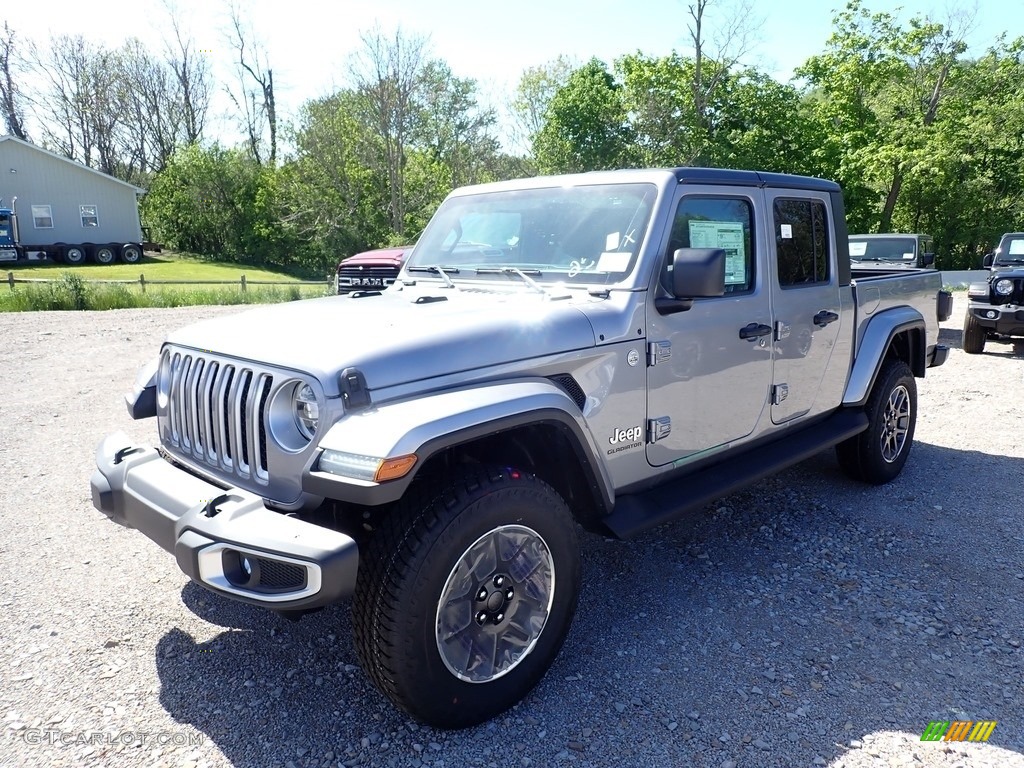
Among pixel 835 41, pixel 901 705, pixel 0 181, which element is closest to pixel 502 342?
pixel 901 705

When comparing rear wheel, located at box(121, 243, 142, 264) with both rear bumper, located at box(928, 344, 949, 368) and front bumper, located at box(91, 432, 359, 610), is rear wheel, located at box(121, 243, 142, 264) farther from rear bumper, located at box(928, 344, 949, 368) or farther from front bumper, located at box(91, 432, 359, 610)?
front bumper, located at box(91, 432, 359, 610)

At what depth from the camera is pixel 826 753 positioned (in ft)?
8.41

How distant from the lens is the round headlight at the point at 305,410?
8.21 ft

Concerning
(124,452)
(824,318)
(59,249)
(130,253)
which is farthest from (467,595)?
(130,253)

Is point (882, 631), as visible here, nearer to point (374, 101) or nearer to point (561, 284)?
point (561, 284)

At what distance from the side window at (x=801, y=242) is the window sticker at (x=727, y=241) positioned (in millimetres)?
322

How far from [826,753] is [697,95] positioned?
1050 inches

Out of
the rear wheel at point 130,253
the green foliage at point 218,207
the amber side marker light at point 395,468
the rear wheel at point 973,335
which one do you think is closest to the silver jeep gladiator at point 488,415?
the amber side marker light at point 395,468

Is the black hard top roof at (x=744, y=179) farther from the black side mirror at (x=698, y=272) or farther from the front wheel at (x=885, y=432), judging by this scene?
the front wheel at (x=885, y=432)

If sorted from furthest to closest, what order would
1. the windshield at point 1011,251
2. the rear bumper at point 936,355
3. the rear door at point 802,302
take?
the windshield at point 1011,251
the rear bumper at point 936,355
the rear door at point 802,302

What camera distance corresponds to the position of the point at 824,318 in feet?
14.2

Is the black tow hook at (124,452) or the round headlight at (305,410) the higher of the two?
the round headlight at (305,410)

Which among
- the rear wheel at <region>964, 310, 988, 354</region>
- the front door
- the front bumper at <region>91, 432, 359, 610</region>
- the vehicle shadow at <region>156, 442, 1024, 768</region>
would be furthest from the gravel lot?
the rear wheel at <region>964, 310, 988, 354</region>

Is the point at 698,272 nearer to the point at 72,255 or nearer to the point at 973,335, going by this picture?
the point at 973,335
